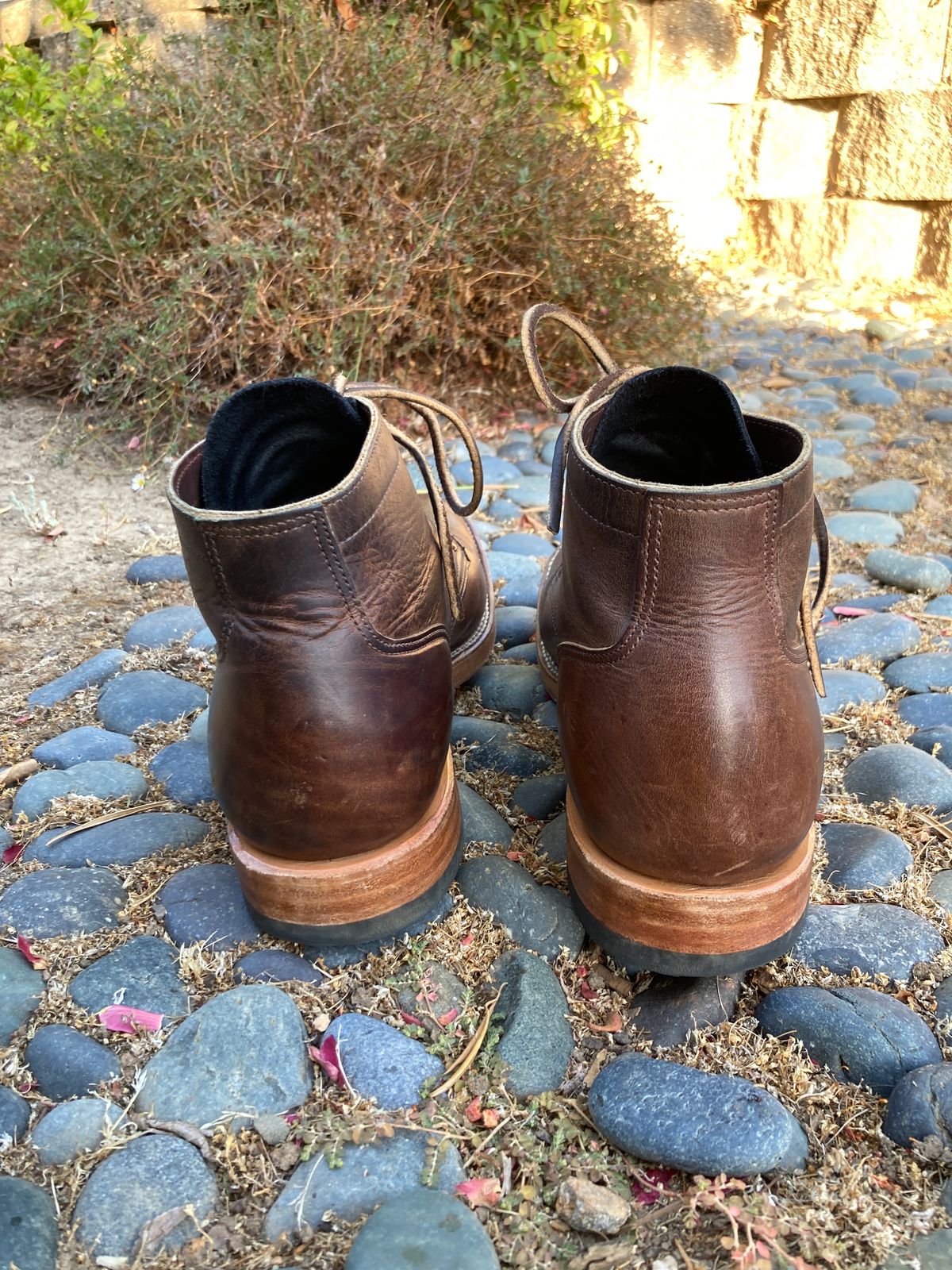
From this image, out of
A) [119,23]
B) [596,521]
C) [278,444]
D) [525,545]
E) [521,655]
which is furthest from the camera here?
[119,23]

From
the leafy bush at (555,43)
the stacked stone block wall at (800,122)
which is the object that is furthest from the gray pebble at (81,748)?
the stacked stone block wall at (800,122)

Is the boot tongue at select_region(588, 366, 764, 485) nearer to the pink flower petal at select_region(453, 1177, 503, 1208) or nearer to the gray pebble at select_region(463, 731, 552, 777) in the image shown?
the gray pebble at select_region(463, 731, 552, 777)

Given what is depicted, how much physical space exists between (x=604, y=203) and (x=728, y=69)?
3274 millimetres

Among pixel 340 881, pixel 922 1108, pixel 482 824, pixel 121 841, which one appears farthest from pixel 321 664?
pixel 922 1108

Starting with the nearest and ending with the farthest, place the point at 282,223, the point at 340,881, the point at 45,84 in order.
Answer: the point at 340,881 → the point at 282,223 → the point at 45,84

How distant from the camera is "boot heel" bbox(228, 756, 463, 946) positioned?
135 centimetres

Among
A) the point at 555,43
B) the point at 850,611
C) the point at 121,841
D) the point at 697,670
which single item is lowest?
the point at 850,611

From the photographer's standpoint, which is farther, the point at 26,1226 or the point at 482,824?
the point at 482,824

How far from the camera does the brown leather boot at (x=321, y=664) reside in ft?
4.09

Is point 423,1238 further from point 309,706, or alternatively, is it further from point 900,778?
point 900,778

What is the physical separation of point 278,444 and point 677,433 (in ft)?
1.93

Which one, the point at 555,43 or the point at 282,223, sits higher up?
the point at 555,43

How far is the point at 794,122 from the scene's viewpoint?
6.61 meters

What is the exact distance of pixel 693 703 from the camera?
3.96ft
